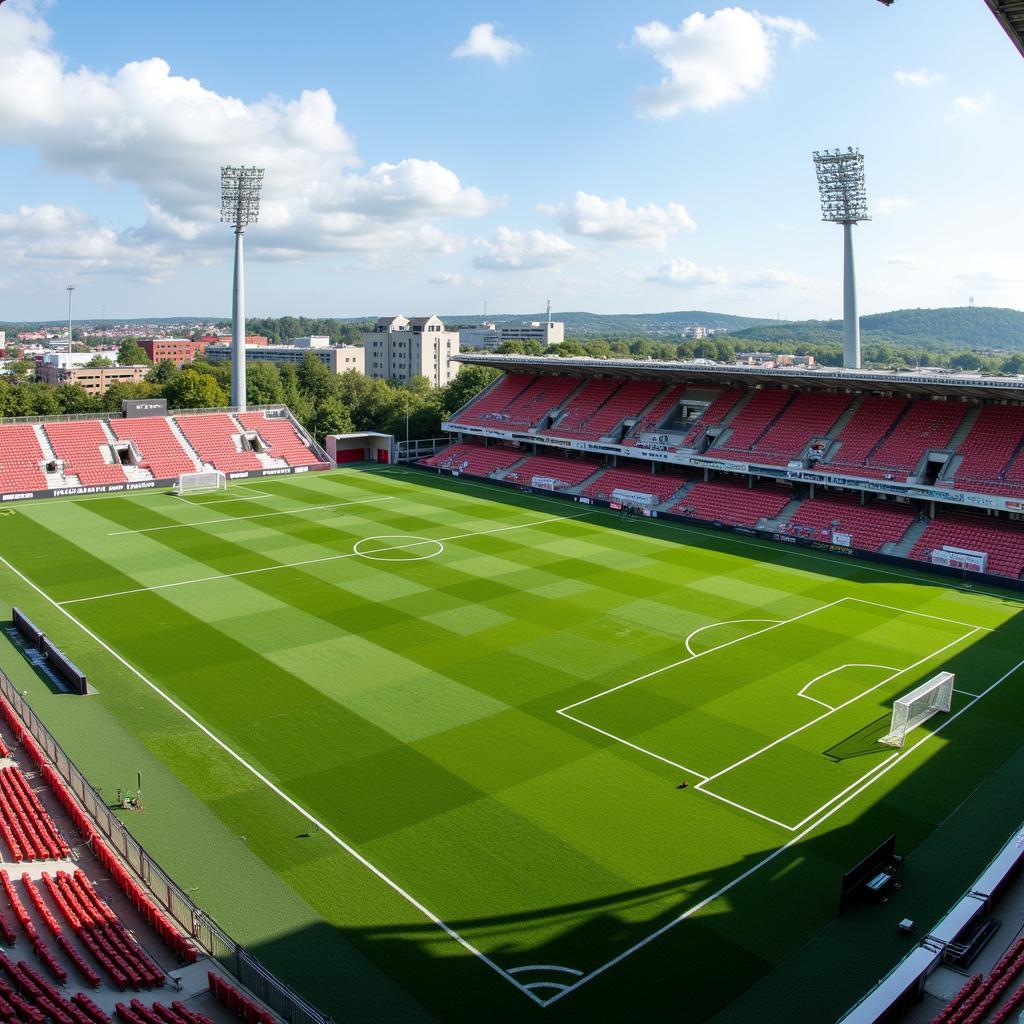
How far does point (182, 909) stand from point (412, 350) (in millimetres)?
159359

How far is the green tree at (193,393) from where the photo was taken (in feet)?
278

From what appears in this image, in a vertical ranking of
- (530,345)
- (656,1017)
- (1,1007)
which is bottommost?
(656,1017)

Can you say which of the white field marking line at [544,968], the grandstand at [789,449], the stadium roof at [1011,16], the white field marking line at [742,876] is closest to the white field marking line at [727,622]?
the white field marking line at [742,876]

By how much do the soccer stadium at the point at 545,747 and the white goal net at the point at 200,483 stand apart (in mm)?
4863

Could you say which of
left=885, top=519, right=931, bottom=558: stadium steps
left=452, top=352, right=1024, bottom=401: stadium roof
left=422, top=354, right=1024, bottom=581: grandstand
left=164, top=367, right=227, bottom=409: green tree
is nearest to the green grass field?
left=885, top=519, right=931, bottom=558: stadium steps

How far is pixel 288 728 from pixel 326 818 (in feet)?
14.8

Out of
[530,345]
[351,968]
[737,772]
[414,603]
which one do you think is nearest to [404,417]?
[414,603]

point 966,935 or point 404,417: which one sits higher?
point 404,417

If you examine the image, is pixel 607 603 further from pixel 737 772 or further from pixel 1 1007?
pixel 1 1007

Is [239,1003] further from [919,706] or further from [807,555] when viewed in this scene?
[807,555]

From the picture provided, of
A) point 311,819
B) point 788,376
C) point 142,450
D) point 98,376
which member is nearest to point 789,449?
point 788,376

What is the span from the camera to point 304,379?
108 metres

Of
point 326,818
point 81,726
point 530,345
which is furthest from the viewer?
point 530,345

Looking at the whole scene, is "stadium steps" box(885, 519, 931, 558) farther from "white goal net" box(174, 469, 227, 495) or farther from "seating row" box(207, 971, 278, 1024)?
"white goal net" box(174, 469, 227, 495)
